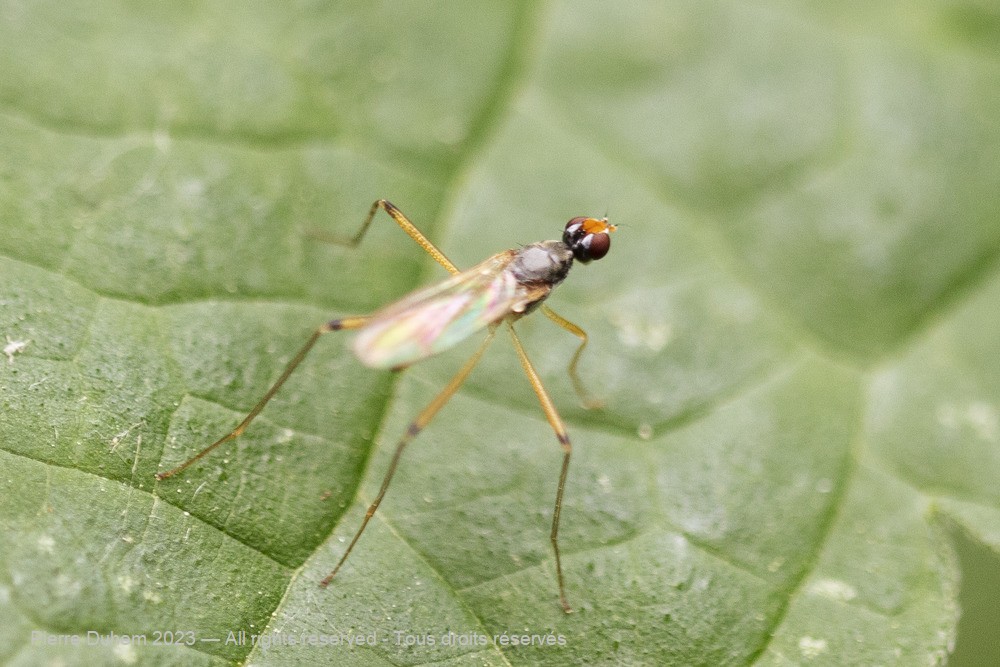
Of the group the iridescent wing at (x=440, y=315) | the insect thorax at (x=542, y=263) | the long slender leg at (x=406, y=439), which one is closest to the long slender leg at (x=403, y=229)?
the iridescent wing at (x=440, y=315)

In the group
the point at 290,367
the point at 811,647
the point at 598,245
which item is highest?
the point at 598,245

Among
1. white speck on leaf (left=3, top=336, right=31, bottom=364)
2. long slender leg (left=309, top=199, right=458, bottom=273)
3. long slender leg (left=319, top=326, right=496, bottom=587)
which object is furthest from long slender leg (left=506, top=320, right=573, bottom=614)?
white speck on leaf (left=3, top=336, right=31, bottom=364)

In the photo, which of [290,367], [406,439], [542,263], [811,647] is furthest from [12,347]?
[811,647]

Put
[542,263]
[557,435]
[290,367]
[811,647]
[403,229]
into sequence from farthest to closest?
1. [403,229]
2. [542,263]
3. [557,435]
4. [290,367]
5. [811,647]

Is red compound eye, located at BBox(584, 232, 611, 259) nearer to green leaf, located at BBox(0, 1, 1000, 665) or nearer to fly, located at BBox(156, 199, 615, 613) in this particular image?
fly, located at BBox(156, 199, 615, 613)

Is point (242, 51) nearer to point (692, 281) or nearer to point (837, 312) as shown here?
point (692, 281)

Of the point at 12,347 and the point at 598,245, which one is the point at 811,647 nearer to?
the point at 598,245

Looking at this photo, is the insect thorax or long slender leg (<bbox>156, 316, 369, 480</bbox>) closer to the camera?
long slender leg (<bbox>156, 316, 369, 480</bbox>)
